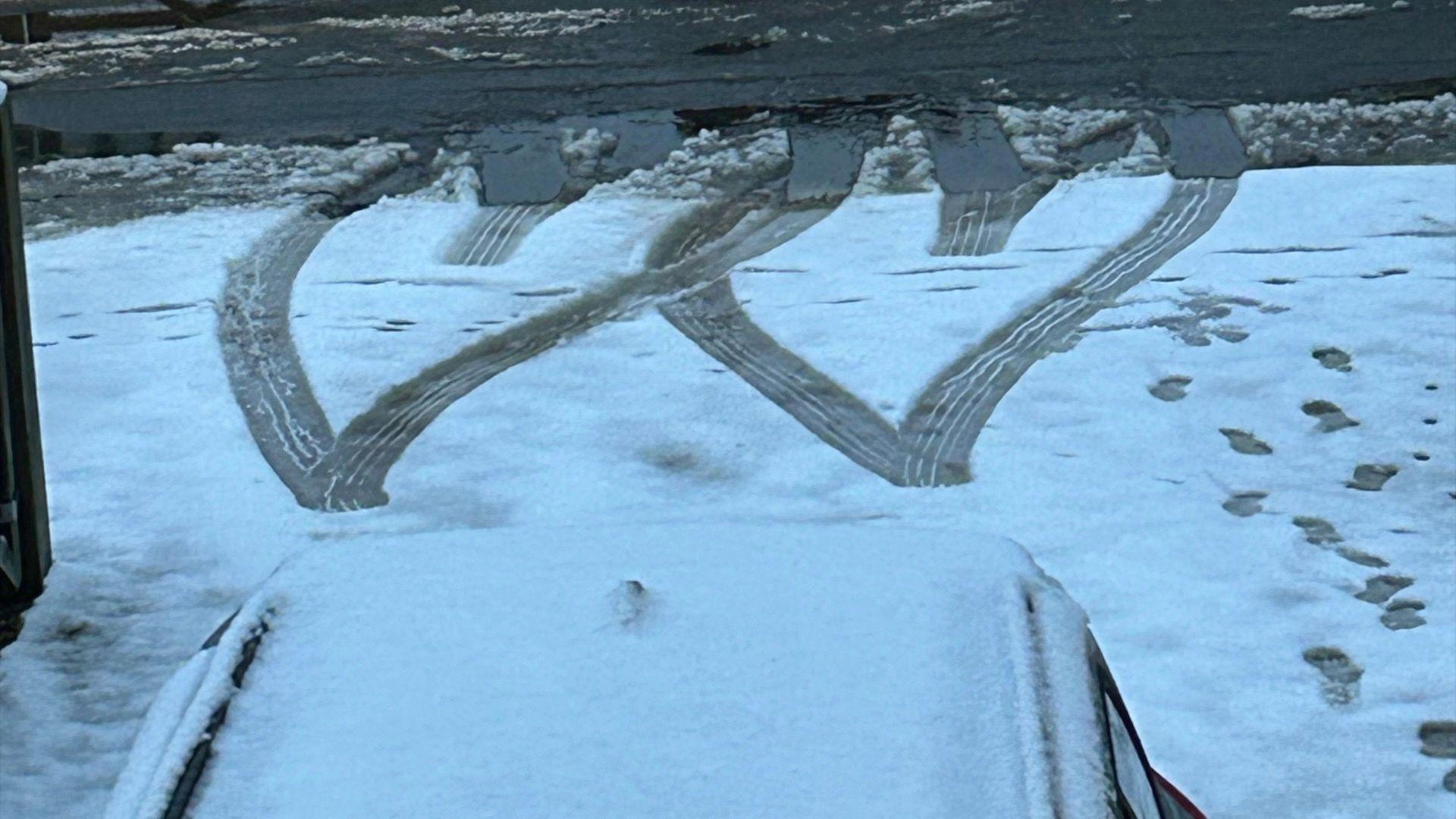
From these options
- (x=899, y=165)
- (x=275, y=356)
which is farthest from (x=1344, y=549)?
(x=275, y=356)

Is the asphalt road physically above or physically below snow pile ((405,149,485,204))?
above

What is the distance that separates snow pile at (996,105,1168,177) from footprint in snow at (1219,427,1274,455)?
218cm

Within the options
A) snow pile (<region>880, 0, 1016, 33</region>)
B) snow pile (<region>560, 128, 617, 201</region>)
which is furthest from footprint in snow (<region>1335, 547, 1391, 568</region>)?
snow pile (<region>880, 0, 1016, 33</region>)

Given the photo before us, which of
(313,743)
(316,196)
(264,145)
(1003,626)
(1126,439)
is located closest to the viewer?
(313,743)

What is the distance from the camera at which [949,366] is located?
6.31 m

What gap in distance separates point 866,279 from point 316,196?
9.08 feet

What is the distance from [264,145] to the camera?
8422 mm

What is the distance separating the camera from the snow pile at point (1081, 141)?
777cm

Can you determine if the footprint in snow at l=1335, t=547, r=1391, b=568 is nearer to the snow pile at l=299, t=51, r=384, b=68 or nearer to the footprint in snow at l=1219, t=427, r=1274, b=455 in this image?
the footprint in snow at l=1219, t=427, r=1274, b=455

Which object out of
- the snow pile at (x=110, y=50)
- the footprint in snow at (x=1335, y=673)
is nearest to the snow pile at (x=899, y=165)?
the footprint in snow at (x=1335, y=673)

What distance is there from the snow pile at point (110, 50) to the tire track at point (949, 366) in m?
4.32

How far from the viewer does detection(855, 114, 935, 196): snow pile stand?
7.64m

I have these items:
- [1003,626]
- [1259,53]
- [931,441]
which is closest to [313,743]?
[1003,626]

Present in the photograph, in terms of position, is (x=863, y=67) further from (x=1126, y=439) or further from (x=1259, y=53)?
(x=1126, y=439)
